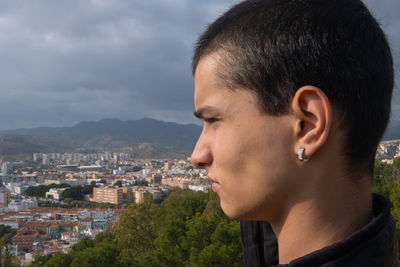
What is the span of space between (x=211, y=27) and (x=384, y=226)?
0.49 m

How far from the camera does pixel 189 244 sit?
915 centimetres

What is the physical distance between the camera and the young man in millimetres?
617

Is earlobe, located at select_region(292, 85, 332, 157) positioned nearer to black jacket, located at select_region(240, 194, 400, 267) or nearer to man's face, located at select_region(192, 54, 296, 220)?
man's face, located at select_region(192, 54, 296, 220)

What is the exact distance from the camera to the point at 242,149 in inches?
25.9

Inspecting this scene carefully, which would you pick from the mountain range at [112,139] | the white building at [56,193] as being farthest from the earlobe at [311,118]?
the mountain range at [112,139]

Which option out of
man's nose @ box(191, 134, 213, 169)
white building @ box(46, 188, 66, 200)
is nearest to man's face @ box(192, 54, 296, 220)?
man's nose @ box(191, 134, 213, 169)

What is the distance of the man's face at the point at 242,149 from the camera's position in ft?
2.09

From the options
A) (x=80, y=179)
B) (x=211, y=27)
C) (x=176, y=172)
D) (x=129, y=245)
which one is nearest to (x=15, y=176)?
(x=80, y=179)

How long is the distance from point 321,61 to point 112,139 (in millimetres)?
118480

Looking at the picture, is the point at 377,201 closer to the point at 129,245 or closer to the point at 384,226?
the point at 384,226

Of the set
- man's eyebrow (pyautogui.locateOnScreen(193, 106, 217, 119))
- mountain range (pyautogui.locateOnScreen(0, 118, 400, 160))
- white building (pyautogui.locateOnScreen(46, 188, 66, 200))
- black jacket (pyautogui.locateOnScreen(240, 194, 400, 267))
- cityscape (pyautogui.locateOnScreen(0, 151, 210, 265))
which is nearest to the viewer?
black jacket (pyautogui.locateOnScreen(240, 194, 400, 267))

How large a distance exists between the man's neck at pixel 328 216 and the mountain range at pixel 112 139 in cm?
8289

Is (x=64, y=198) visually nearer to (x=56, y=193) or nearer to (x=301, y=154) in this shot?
(x=56, y=193)

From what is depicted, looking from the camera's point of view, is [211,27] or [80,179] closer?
[211,27]
